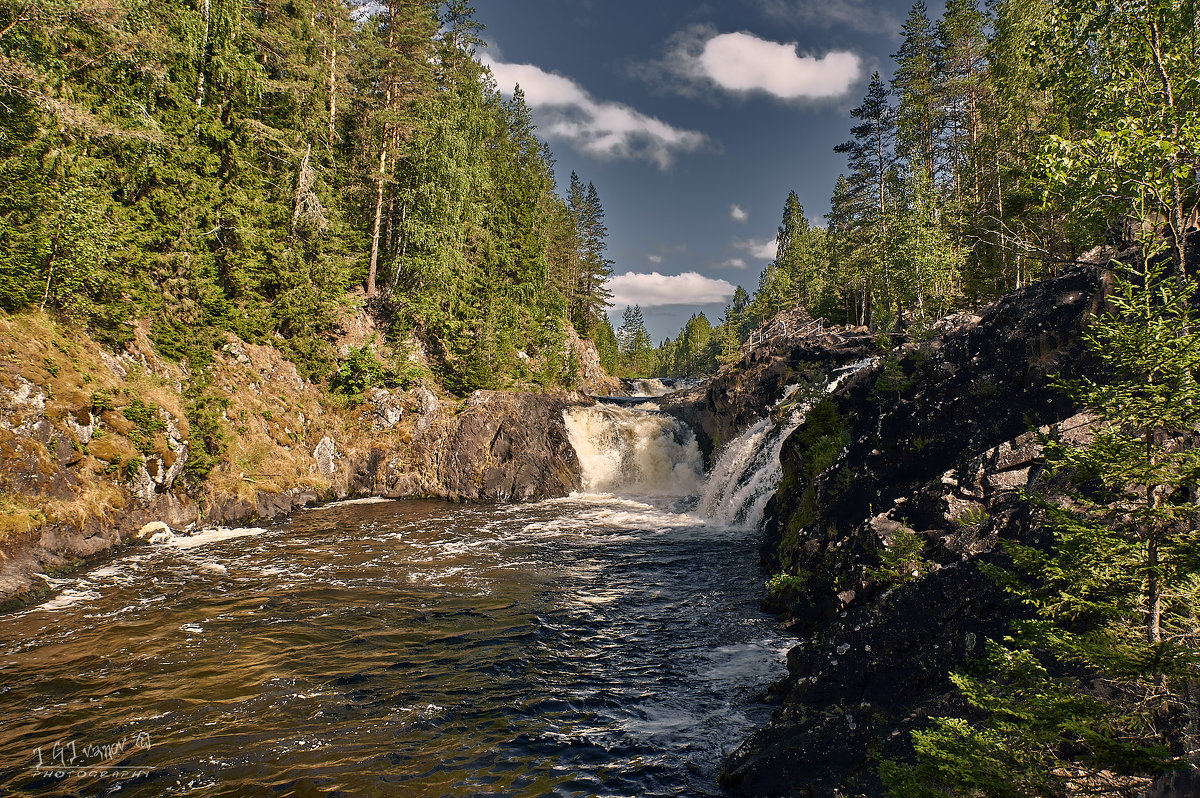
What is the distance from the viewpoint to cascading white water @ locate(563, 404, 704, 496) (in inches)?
1129

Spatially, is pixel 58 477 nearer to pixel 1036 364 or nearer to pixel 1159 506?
pixel 1159 506

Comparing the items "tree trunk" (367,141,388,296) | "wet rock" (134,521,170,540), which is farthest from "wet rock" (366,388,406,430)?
"wet rock" (134,521,170,540)

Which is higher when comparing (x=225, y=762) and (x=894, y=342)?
(x=894, y=342)

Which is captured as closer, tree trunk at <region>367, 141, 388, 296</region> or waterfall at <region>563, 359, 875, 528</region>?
waterfall at <region>563, 359, 875, 528</region>

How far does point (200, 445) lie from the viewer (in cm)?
1786

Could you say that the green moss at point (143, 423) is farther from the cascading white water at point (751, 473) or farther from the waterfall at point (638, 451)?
the cascading white water at point (751, 473)

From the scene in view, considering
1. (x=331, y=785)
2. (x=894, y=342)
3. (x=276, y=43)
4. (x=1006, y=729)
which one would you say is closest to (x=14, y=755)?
(x=331, y=785)

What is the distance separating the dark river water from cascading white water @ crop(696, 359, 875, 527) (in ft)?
10.4

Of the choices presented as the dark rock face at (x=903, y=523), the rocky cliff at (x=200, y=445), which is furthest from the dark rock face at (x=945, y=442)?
the rocky cliff at (x=200, y=445)

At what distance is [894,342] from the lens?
25547mm

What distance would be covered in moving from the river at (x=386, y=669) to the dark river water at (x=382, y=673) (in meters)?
0.04

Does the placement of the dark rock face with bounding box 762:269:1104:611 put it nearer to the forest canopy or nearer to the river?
the river

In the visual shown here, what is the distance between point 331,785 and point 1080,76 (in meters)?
12.3

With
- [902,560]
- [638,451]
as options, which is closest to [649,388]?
[638,451]
